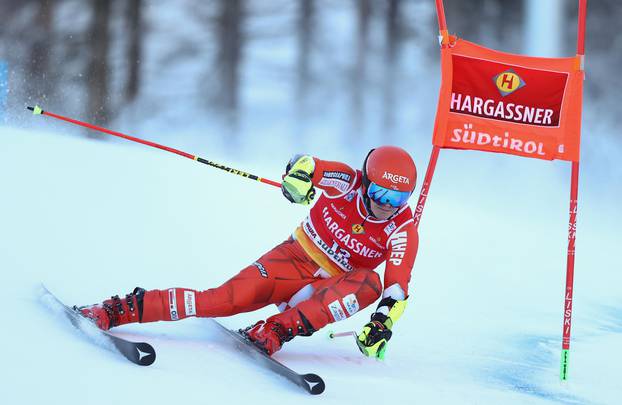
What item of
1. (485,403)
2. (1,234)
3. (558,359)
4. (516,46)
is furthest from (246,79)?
(485,403)

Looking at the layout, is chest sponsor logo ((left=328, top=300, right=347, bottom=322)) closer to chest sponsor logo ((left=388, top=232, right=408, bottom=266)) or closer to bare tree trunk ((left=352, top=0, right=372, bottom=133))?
chest sponsor logo ((left=388, top=232, right=408, bottom=266))

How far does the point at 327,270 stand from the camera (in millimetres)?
3359

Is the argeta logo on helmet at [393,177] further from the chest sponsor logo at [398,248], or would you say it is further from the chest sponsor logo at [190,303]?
the chest sponsor logo at [190,303]

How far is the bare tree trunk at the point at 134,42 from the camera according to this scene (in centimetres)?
1047

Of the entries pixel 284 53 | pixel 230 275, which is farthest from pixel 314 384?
pixel 284 53

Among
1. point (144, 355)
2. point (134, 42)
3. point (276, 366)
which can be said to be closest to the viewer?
point (144, 355)

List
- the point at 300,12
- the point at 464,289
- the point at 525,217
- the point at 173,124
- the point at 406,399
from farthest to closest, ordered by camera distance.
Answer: the point at 300,12, the point at 173,124, the point at 525,217, the point at 464,289, the point at 406,399

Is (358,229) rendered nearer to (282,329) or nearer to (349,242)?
(349,242)

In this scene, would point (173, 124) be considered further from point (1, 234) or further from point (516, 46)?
point (1, 234)

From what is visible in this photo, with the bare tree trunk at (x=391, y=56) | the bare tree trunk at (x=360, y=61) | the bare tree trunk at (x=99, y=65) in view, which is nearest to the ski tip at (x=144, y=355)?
the bare tree trunk at (x=99, y=65)

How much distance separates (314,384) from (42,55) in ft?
26.6

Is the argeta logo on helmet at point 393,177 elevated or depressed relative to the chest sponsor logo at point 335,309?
elevated

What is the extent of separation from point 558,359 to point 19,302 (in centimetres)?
257

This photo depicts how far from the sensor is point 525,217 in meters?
8.72
